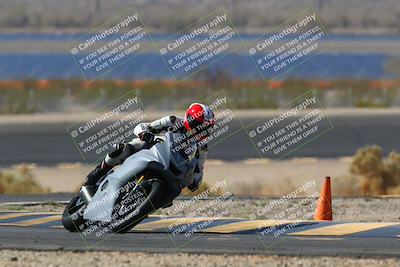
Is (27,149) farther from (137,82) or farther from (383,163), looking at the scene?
(137,82)

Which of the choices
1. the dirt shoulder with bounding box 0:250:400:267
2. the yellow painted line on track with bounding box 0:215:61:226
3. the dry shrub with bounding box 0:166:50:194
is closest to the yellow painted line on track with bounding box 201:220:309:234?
the dirt shoulder with bounding box 0:250:400:267

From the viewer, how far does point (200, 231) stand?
14562 millimetres

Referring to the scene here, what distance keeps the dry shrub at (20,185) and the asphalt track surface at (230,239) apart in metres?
8.64

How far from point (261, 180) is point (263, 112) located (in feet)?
52.2

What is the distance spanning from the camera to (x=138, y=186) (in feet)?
45.5

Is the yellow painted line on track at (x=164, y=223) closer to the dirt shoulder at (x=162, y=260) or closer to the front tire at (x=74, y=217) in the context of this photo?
the front tire at (x=74, y=217)

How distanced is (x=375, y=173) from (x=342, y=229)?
9.75m

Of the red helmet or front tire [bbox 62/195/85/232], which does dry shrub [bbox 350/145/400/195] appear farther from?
front tire [bbox 62/195/85/232]

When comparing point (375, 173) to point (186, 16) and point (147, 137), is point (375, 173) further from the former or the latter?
point (186, 16)

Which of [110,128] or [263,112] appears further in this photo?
[263,112]

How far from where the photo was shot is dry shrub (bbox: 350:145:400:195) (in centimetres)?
2372

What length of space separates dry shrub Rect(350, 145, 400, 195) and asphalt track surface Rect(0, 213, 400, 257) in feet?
28.2

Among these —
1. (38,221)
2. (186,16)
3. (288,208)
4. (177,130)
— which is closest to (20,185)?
(288,208)

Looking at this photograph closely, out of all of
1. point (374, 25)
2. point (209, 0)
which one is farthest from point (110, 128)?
point (209, 0)
